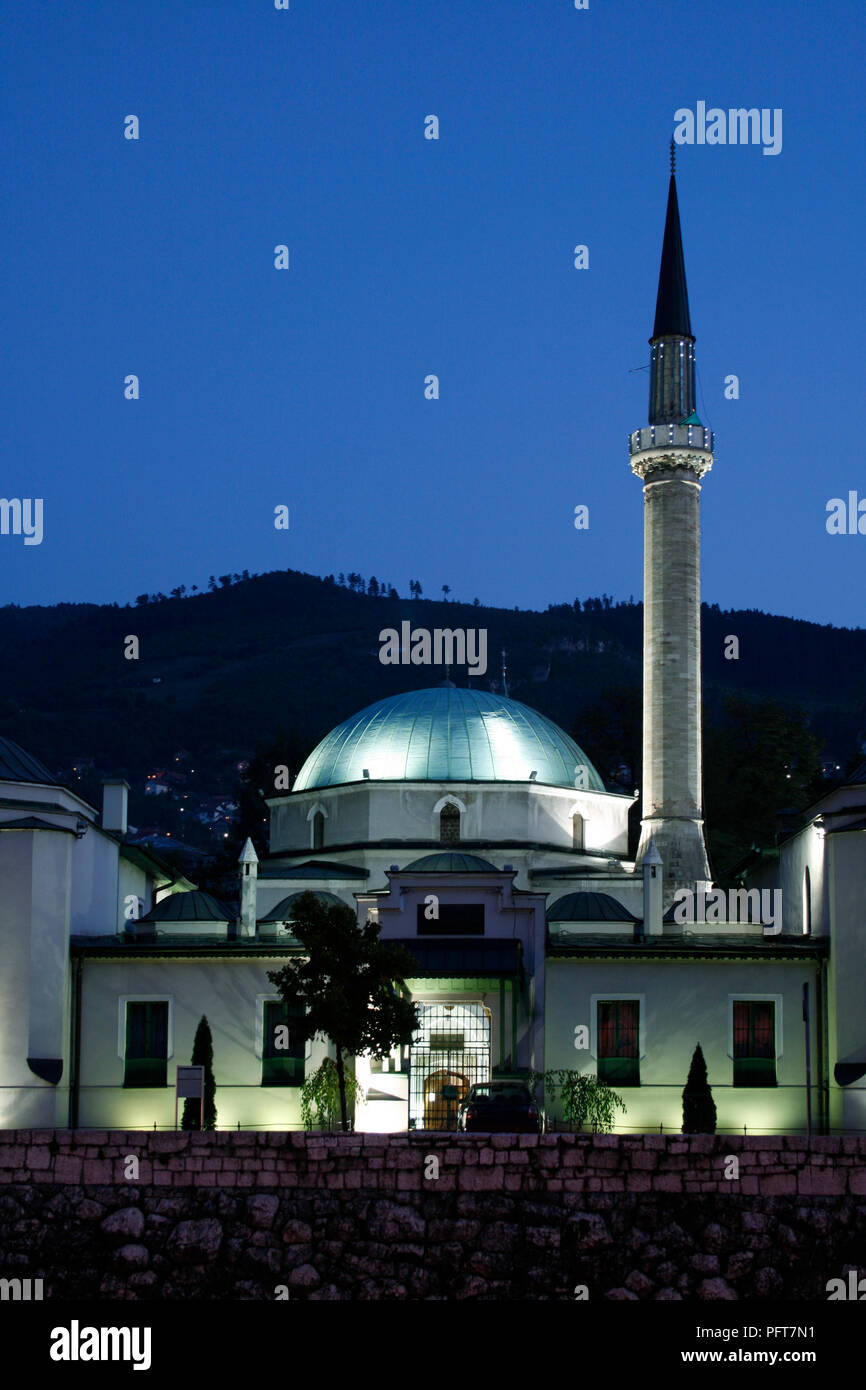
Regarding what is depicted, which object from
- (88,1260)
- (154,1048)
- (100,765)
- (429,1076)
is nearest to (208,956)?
(154,1048)

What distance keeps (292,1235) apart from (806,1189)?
7640 millimetres

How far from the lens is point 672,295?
56719 millimetres

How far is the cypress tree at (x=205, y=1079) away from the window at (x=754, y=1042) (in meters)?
10.3

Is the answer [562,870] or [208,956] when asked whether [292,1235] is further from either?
[562,870]

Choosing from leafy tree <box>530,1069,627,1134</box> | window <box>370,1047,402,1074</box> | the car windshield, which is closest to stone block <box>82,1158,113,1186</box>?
the car windshield

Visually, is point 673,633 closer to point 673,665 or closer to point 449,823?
point 673,665

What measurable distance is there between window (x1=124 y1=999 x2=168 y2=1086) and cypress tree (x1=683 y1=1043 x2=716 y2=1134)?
1032 cm

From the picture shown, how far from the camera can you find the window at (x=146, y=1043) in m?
39.7

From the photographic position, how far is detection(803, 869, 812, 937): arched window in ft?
140

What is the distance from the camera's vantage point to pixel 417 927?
133 ft

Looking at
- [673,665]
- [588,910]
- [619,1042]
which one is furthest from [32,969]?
[673,665]

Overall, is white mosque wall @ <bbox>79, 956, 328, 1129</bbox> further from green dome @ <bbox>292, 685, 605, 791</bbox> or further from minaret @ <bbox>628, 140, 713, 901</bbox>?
minaret @ <bbox>628, 140, 713, 901</bbox>

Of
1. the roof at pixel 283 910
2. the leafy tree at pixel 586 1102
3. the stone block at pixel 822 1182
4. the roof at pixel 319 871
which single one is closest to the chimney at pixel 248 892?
the roof at pixel 283 910

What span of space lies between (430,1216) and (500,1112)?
14.6 feet
